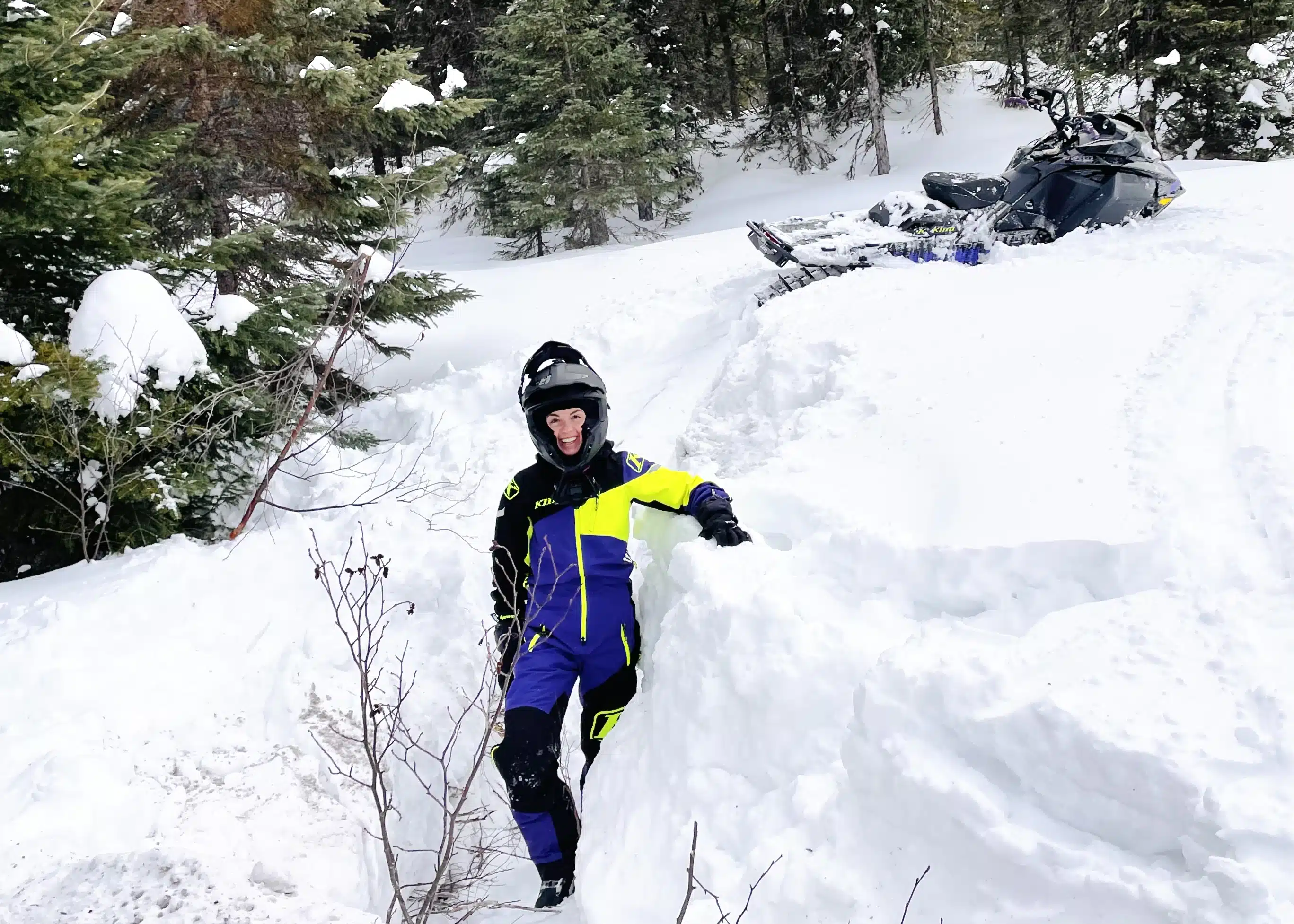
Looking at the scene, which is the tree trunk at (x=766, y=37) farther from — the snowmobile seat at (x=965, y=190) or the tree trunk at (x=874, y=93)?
the snowmobile seat at (x=965, y=190)

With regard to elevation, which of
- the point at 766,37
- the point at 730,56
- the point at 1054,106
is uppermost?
the point at 766,37

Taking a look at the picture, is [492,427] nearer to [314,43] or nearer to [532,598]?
[532,598]

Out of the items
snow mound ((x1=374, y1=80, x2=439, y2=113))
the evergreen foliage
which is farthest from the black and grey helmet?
snow mound ((x1=374, y1=80, x2=439, y2=113))

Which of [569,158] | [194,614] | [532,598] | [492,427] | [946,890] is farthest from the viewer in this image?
[569,158]

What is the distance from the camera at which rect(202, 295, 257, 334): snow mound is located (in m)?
5.71

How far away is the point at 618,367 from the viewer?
714cm

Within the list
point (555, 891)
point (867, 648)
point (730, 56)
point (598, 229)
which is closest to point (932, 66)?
point (730, 56)

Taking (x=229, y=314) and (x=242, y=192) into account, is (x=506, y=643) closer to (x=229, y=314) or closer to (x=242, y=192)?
(x=229, y=314)

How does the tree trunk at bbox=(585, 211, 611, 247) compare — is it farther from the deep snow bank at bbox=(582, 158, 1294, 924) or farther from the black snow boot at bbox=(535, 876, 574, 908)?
the black snow boot at bbox=(535, 876, 574, 908)

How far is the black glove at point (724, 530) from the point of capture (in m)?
3.06

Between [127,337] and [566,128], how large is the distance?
351 inches

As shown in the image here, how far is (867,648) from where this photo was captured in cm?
264

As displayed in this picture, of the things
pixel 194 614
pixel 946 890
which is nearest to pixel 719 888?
pixel 946 890

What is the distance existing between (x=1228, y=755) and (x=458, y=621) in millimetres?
3640
